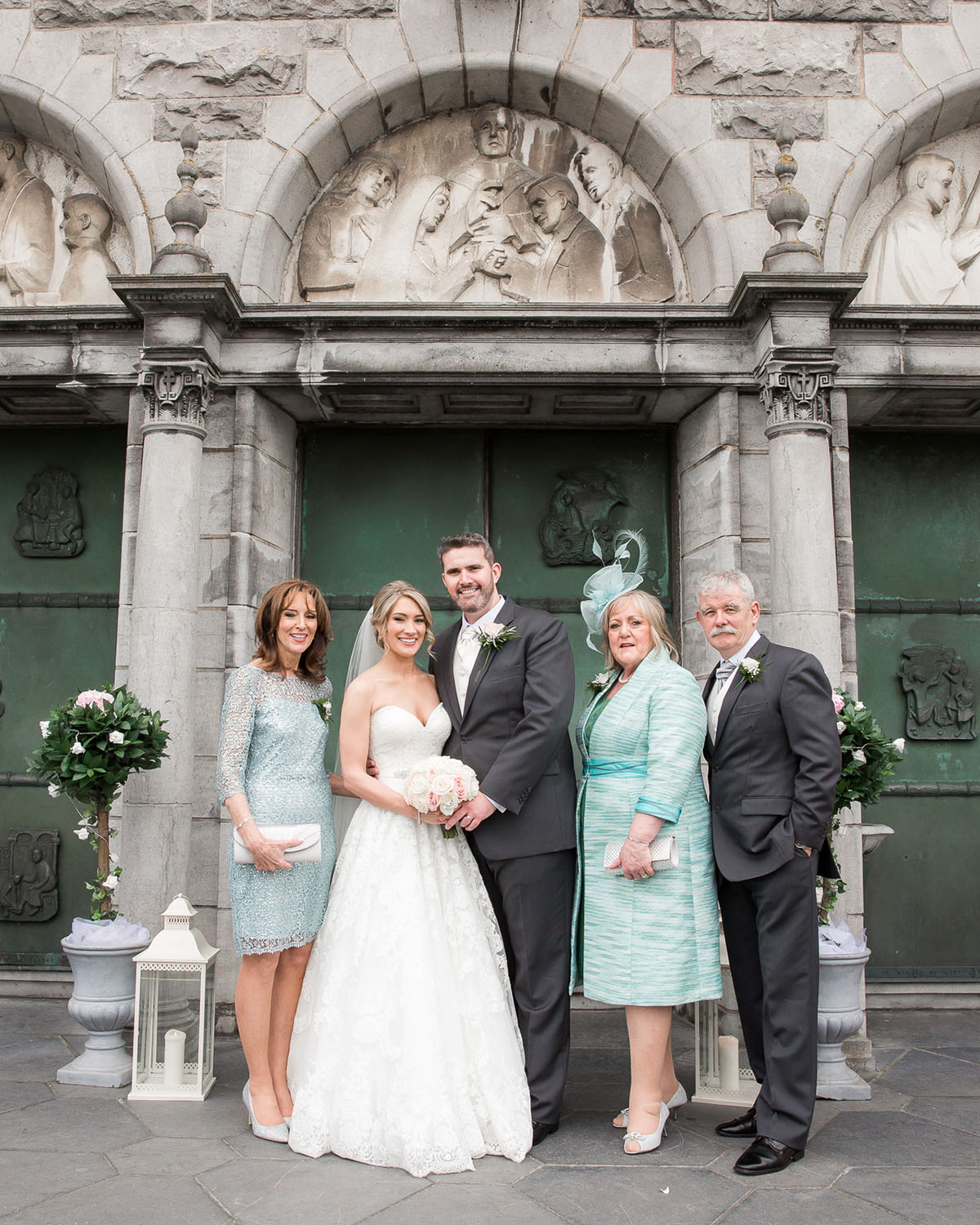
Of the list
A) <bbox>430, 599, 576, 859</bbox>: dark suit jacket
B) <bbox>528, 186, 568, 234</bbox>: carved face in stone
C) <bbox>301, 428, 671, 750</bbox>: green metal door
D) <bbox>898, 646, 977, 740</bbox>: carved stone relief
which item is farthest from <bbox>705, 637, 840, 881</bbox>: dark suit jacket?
<bbox>528, 186, 568, 234</bbox>: carved face in stone

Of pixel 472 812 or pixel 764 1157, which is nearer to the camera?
pixel 764 1157

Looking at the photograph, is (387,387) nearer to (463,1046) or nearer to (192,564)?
(192,564)

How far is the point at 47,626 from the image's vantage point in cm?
632

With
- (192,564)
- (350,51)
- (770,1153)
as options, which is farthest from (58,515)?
(770,1153)

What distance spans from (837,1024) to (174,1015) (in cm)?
296

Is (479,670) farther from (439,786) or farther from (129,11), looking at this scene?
(129,11)

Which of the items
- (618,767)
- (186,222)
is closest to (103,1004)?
(618,767)

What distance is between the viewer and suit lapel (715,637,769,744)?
3643 millimetres

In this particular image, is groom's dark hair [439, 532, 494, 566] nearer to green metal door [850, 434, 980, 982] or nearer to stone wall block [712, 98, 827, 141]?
green metal door [850, 434, 980, 982]

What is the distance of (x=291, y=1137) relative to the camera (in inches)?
134

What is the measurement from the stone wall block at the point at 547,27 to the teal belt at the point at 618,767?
4576 millimetres

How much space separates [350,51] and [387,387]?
213 cm

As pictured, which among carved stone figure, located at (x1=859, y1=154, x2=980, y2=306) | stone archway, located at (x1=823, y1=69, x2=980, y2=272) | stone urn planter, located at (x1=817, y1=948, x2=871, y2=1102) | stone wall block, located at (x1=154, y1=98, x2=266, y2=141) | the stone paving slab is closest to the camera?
the stone paving slab

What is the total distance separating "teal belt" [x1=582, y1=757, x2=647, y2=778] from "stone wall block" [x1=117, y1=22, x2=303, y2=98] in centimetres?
463
